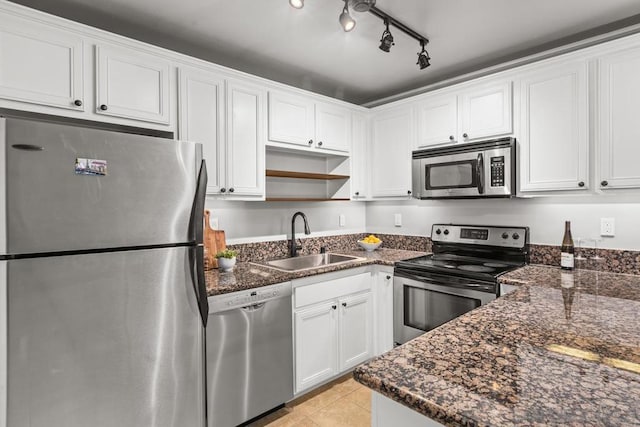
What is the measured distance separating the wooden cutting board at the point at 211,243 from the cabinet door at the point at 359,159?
133 cm

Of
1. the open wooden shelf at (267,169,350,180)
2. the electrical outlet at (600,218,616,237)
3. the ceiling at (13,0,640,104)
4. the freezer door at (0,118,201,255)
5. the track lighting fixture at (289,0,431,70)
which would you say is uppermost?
the ceiling at (13,0,640,104)

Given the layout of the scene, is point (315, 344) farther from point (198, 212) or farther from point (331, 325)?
point (198, 212)

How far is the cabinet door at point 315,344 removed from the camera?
238 centimetres

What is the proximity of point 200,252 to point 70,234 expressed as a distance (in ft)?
1.86

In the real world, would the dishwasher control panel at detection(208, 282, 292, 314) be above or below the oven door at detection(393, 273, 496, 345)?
above

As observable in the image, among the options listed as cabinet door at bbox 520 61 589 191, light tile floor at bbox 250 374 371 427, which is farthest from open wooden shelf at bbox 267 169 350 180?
light tile floor at bbox 250 374 371 427

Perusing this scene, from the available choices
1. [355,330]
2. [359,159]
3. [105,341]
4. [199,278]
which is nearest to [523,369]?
[199,278]

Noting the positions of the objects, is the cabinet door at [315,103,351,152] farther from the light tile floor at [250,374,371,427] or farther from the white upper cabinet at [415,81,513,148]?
the light tile floor at [250,374,371,427]

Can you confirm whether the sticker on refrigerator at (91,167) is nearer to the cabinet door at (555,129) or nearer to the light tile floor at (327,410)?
the light tile floor at (327,410)

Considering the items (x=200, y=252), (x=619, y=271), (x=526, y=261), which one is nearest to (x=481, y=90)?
(x=526, y=261)

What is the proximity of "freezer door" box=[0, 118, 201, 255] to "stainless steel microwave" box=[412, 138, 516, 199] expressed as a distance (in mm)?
1888

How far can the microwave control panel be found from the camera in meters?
2.49

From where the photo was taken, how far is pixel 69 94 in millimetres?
1813

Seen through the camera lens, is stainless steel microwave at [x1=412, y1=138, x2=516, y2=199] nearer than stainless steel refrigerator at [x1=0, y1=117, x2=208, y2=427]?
No
